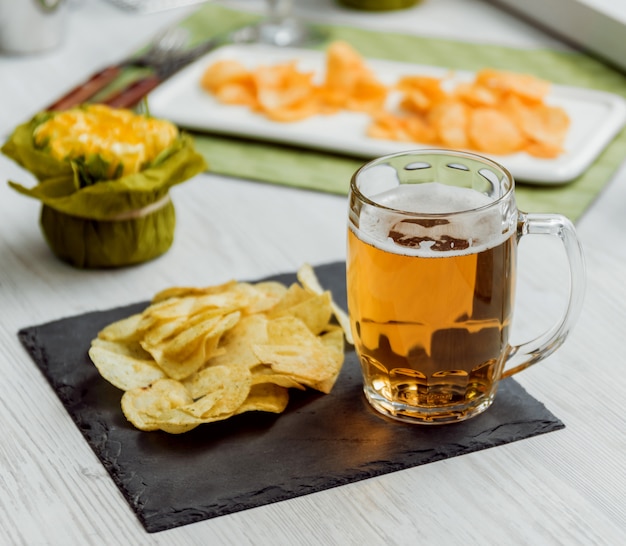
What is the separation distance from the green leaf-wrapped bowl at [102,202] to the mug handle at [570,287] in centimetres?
42

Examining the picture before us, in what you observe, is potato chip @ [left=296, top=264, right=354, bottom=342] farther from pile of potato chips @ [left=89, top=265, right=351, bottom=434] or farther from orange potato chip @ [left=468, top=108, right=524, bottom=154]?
orange potato chip @ [left=468, top=108, right=524, bottom=154]

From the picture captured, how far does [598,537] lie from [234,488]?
29 cm

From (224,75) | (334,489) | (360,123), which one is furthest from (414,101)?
(334,489)

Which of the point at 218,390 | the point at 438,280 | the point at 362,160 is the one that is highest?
the point at 438,280

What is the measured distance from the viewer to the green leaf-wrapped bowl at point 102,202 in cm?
108

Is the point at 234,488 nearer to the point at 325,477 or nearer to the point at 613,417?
the point at 325,477

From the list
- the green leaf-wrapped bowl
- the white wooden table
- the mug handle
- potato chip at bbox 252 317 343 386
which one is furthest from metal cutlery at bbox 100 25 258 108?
the mug handle

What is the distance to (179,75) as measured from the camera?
165 cm

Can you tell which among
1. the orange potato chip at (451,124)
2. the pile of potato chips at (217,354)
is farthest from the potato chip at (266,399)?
the orange potato chip at (451,124)

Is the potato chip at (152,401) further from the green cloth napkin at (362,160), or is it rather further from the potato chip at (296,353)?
the green cloth napkin at (362,160)

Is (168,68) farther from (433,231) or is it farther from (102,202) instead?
(433,231)

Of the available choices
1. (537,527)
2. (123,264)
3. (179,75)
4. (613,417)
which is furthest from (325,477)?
(179,75)

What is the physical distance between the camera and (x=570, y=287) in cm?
88

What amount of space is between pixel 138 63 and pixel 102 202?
0.72 m
